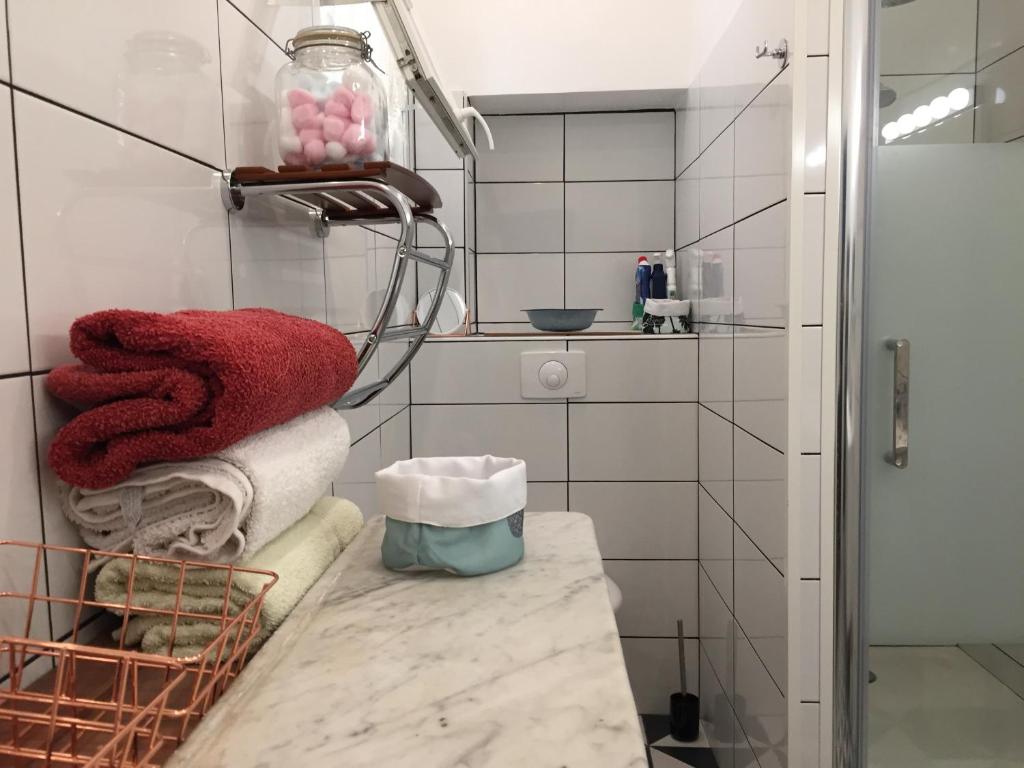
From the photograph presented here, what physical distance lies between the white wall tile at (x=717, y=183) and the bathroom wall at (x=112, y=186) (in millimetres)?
977

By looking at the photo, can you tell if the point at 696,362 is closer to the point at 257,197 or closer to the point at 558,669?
the point at 257,197

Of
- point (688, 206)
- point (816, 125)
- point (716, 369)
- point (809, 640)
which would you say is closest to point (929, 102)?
point (816, 125)

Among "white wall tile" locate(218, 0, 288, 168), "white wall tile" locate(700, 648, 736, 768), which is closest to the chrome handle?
"white wall tile" locate(700, 648, 736, 768)

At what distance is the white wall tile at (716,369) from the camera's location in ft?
5.45

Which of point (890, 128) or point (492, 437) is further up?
point (890, 128)

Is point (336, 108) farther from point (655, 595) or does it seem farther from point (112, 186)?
point (655, 595)

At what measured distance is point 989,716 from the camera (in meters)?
1.40

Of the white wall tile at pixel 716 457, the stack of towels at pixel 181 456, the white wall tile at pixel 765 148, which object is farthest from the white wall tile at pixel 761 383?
the stack of towels at pixel 181 456

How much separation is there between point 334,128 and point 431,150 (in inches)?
50.5

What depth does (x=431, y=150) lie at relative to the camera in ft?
6.85

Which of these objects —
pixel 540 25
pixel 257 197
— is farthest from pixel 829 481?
pixel 540 25

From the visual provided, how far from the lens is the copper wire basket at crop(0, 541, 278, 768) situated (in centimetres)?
41

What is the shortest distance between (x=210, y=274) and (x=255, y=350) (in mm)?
297

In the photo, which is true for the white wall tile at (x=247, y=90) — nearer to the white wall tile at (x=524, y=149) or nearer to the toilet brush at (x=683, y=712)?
the white wall tile at (x=524, y=149)
